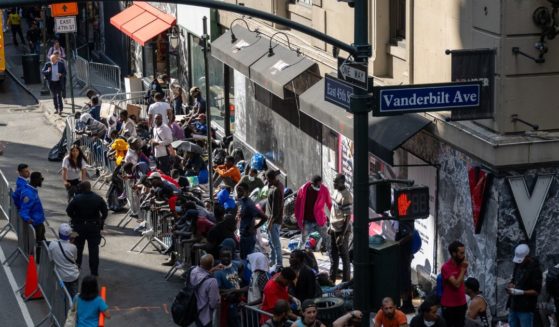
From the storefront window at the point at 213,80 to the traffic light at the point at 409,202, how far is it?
1726 cm

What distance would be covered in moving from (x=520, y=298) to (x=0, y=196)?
12.5m

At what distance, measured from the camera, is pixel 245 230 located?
18188 millimetres

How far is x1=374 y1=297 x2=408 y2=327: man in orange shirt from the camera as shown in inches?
495

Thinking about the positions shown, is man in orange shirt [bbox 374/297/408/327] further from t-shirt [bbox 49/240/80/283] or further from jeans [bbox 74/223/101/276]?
jeans [bbox 74/223/101/276]

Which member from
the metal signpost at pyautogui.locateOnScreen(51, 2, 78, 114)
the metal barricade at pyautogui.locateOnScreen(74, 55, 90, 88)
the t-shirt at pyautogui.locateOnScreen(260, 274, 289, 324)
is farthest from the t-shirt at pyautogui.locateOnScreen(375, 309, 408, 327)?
the metal barricade at pyautogui.locateOnScreen(74, 55, 90, 88)

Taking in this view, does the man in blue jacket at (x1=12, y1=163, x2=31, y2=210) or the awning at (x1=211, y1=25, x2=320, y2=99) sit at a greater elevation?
the awning at (x1=211, y1=25, x2=320, y2=99)

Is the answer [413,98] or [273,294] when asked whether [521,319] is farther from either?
[413,98]

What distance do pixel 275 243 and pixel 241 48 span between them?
7.41 m

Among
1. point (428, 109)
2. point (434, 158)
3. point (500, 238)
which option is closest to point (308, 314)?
point (428, 109)

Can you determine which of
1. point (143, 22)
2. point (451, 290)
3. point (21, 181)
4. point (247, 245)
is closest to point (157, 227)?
point (21, 181)

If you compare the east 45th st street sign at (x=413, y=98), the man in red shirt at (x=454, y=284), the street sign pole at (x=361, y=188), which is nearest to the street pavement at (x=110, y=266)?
the man in red shirt at (x=454, y=284)

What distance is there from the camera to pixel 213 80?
99.8 ft

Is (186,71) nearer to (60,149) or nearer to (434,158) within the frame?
(60,149)

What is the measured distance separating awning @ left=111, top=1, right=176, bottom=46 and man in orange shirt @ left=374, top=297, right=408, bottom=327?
20477 mm
